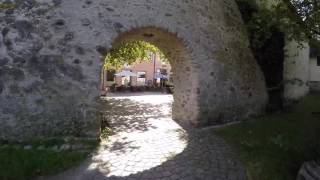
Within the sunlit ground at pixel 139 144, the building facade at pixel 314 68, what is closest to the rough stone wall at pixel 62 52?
the sunlit ground at pixel 139 144

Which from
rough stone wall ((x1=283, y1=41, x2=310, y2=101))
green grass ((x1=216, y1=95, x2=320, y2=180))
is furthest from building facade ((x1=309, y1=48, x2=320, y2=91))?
green grass ((x1=216, y1=95, x2=320, y2=180))

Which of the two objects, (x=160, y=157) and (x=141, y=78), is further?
(x=141, y=78)

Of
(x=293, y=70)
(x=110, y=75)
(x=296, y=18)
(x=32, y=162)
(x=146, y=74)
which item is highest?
(x=296, y=18)

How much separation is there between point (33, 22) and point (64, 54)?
972 millimetres

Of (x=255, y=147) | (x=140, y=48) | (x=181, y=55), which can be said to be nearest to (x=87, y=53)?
(x=181, y=55)

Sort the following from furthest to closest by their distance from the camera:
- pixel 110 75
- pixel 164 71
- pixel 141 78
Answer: pixel 164 71
pixel 141 78
pixel 110 75

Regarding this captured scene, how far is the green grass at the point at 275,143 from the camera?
691cm

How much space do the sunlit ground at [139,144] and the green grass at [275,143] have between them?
4.41ft

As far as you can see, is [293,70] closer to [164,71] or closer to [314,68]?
[314,68]

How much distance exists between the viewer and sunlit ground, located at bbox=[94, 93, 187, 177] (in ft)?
22.2

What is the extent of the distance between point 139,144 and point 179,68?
3.31m

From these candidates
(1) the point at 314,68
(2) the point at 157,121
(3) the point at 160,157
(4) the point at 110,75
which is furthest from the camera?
(4) the point at 110,75

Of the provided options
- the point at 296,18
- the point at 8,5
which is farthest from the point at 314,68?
the point at 8,5

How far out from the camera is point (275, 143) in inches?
327
